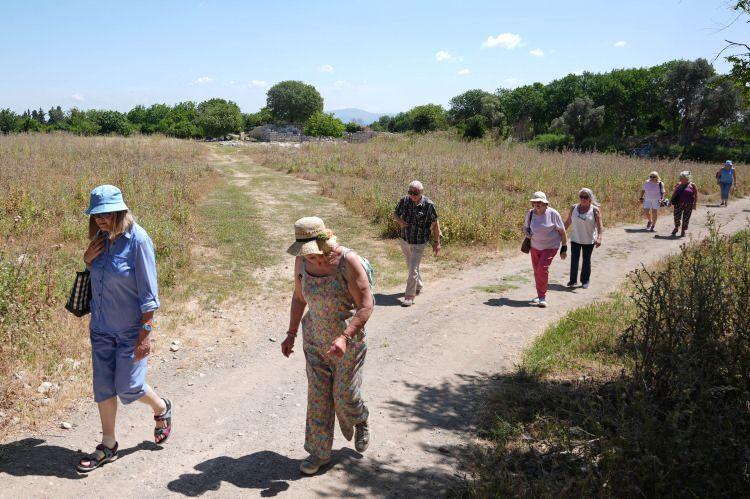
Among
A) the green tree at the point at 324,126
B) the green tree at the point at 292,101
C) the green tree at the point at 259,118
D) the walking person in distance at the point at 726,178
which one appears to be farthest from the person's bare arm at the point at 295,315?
the green tree at the point at 259,118

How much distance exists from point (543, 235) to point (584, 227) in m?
1.44

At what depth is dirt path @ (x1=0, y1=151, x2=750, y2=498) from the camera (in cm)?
378

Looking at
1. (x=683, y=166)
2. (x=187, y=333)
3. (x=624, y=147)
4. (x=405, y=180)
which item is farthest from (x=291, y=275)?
(x=624, y=147)

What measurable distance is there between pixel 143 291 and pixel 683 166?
27.1m

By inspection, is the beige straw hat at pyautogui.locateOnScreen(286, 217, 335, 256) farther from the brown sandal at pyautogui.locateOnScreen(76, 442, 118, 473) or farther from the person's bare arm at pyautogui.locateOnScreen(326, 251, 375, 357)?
the brown sandal at pyautogui.locateOnScreen(76, 442, 118, 473)

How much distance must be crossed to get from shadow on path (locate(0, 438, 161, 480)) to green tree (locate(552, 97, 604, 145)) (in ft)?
208

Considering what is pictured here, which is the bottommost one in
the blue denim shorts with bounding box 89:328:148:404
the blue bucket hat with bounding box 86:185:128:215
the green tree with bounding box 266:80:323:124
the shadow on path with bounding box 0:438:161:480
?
the shadow on path with bounding box 0:438:161:480

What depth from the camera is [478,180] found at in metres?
19.0

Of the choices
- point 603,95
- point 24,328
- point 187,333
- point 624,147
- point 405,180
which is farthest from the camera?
point 603,95

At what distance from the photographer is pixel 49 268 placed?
741 centimetres

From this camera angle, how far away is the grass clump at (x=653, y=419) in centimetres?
322

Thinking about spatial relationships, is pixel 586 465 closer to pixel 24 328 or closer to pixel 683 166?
pixel 24 328

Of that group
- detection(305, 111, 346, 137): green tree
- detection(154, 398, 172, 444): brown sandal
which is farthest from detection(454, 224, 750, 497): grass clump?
detection(305, 111, 346, 137): green tree

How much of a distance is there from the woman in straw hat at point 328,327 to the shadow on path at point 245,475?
0.64 feet
